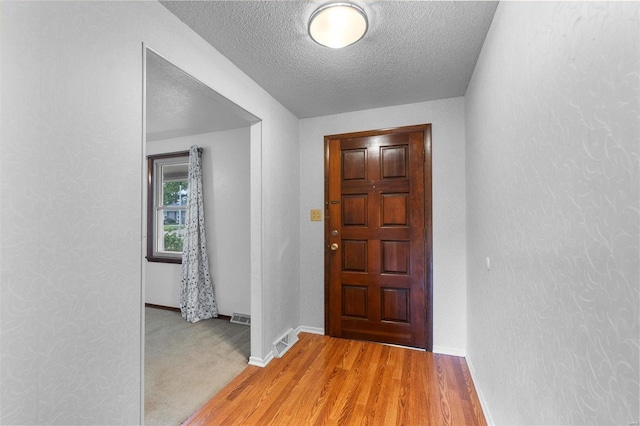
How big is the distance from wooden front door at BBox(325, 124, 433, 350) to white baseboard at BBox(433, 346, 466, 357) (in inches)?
2.5

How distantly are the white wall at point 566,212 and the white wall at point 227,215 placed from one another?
261 centimetres

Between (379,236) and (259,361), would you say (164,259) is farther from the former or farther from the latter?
(379,236)

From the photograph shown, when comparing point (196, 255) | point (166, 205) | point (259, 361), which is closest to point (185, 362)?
point (259, 361)

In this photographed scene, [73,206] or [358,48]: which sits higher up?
[358,48]

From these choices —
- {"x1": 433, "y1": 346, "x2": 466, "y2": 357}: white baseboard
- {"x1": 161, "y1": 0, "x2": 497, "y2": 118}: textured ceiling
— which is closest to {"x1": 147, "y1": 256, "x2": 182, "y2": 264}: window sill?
{"x1": 161, "y1": 0, "x2": 497, "y2": 118}: textured ceiling

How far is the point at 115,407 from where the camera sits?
116cm

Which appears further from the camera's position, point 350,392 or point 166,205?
point 166,205

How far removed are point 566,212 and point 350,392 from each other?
173 cm

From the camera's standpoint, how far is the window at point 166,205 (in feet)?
12.3

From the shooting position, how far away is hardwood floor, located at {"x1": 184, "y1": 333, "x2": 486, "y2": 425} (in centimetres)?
163

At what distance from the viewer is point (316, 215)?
2.87m

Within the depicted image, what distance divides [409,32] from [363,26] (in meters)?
0.31

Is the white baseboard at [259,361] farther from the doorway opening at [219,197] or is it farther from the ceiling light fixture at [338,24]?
the ceiling light fixture at [338,24]

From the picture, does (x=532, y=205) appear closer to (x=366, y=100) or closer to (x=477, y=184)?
(x=477, y=184)
